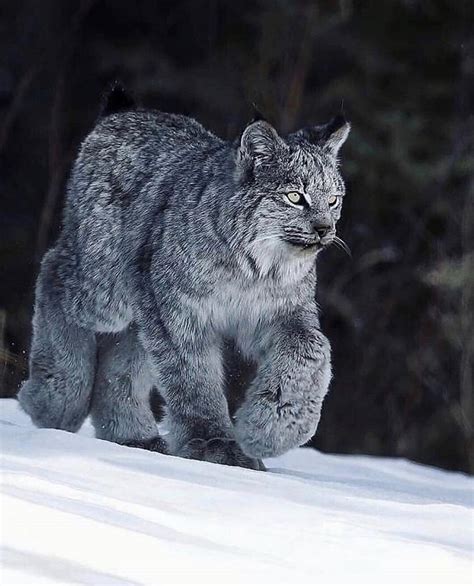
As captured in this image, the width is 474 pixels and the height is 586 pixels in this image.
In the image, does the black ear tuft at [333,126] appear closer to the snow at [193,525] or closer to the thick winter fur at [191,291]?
the thick winter fur at [191,291]

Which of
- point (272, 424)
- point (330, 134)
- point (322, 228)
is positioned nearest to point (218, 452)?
point (272, 424)

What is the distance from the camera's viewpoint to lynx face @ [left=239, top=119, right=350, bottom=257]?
4691 millimetres

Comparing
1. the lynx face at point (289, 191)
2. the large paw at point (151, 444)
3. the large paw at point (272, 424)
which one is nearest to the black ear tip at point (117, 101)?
the lynx face at point (289, 191)

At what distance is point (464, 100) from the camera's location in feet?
43.1

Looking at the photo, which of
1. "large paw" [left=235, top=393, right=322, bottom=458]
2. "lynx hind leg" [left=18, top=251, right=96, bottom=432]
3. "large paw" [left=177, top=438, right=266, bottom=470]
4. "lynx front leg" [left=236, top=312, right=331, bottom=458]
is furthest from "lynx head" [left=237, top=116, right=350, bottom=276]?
"lynx hind leg" [left=18, top=251, right=96, bottom=432]

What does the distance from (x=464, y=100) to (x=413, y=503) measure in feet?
30.7

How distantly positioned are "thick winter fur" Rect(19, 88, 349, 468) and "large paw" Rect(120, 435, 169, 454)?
1 cm

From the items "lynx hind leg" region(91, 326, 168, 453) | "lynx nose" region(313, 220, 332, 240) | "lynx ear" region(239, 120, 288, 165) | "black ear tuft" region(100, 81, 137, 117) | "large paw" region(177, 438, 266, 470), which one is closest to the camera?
"lynx nose" region(313, 220, 332, 240)

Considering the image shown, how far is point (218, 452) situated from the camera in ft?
15.7

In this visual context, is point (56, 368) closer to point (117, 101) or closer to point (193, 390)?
point (193, 390)

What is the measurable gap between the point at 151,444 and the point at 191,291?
697mm

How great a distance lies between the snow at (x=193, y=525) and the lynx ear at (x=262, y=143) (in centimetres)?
113

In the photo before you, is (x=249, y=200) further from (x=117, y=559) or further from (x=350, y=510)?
(x=117, y=559)

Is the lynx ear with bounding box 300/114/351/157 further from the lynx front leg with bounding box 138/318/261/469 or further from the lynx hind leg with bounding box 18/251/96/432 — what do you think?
the lynx hind leg with bounding box 18/251/96/432
